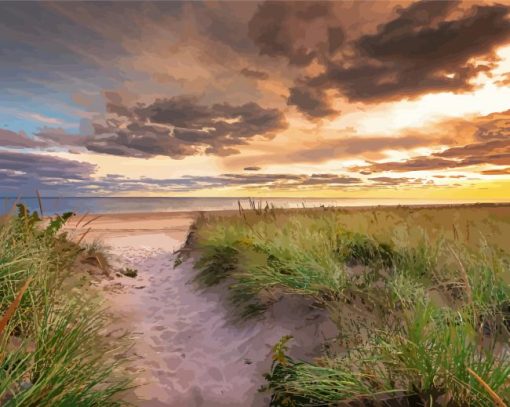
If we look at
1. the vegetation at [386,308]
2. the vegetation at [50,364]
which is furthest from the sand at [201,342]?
the vegetation at [50,364]

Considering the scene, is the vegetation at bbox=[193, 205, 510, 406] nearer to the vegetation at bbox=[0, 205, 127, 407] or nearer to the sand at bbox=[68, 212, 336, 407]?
the sand at bbox=[68, 212, 336, 407]

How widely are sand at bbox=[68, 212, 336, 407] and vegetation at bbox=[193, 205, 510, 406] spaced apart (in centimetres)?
24

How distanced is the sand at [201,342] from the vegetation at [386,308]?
0.24 meters

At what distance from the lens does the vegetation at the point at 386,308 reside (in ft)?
8.52

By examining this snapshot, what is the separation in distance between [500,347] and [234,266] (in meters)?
4.11

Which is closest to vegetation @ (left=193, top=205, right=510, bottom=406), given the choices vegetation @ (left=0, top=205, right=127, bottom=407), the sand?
the sand

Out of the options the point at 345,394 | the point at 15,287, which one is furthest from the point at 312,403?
the point at 15,287

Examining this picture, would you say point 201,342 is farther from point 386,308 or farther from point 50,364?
point 50,364

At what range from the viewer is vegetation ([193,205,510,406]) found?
2.60 meters

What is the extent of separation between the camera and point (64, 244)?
706cm

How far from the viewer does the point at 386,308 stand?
3.85 m

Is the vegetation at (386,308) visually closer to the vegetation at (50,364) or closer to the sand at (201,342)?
the sand at (201,342)

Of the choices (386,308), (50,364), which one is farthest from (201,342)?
(50,364)

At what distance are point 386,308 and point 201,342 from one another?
251 centimetres
